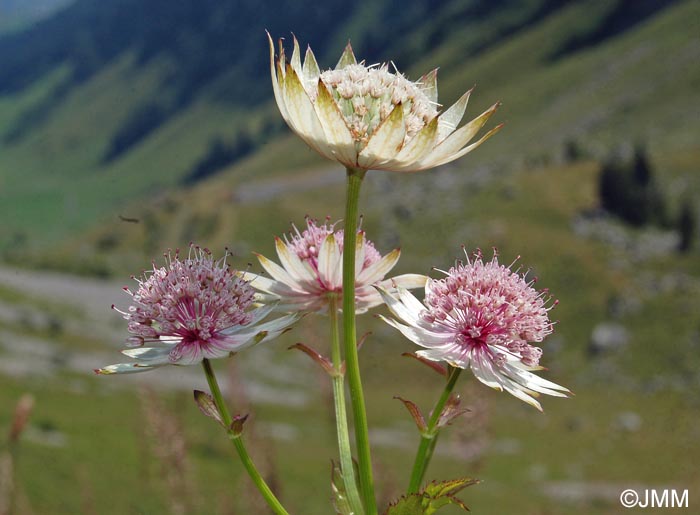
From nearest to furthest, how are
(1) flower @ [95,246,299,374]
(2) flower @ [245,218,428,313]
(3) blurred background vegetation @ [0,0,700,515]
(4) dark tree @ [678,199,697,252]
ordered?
(1) flower @ [95,246,299,374] → (2) flower @ [245,218,428,313] → (3) blurred background vegetation @ [0,0,700,515] → (4) dark tree @ [678,199,697,252]

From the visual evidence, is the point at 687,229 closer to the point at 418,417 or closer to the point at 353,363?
the point at 418,417

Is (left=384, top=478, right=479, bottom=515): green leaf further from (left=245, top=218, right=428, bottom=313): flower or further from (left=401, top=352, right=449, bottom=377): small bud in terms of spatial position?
(left=245, top=218, right=428, bottom=313): flower

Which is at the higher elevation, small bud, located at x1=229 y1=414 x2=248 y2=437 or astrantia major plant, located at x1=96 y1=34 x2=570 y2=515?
astrantia major plant, located at x1=96 y1=34 x2=570 y2=515

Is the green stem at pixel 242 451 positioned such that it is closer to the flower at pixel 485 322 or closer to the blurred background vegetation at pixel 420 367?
the flower at pixel 485 322

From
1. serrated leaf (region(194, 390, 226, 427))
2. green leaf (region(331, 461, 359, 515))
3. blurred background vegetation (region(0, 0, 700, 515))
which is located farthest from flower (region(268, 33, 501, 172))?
blurred background vegetation (region(0, 0, 700, 515))

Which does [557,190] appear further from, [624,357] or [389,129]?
[389,129]
